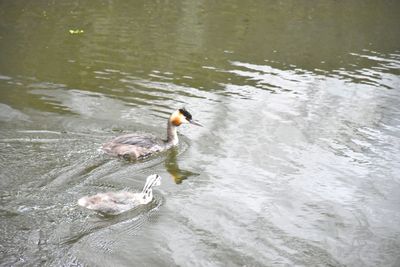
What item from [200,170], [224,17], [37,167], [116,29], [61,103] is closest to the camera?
[37,167]

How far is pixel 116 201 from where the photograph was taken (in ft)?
24.0

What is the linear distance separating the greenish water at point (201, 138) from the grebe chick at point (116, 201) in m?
0.12

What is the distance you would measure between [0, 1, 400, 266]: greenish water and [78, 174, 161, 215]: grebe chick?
0.12 meters

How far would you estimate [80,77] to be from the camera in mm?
12828

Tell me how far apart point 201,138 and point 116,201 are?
3.30m

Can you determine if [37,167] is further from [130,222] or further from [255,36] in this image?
[255,36]

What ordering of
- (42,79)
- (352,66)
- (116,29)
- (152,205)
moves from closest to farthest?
(152,205), (42,79), (352,66), (116,29)

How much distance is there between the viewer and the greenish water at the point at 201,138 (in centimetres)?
692

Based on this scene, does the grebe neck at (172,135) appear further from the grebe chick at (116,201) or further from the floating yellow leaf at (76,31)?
the floating yellow leaf at (76,31)

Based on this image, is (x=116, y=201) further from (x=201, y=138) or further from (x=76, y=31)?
(x=76, y=31)

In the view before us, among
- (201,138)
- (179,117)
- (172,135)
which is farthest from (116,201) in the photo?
(201,138)

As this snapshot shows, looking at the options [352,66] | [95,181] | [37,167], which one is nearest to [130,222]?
[95,181]

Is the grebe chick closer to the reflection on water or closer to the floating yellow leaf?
the reflection on water

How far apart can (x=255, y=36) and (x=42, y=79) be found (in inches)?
302
